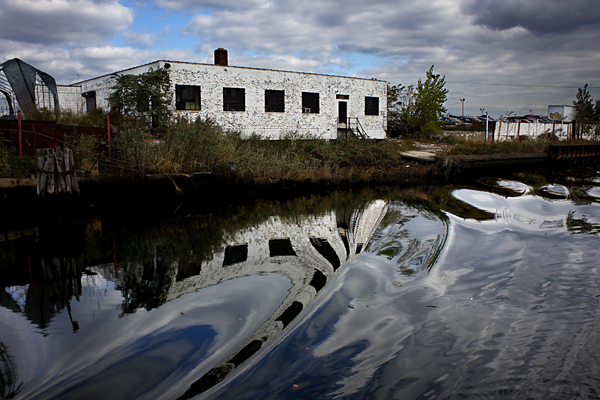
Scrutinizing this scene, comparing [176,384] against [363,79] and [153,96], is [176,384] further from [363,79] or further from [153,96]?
[363,79]

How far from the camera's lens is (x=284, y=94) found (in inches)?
939

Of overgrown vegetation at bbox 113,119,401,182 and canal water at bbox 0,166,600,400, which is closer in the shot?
canal water at bbox 0,166,600,400

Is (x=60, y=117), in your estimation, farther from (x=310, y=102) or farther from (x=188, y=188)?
(x=310, y=102)

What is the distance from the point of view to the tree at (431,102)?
34.8m

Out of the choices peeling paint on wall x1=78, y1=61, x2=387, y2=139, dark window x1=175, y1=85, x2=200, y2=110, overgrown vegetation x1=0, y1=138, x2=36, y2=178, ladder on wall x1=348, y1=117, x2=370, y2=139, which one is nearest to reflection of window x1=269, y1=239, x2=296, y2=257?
overgrown vegetation x1=0, y1=138, x2=36, y2=178

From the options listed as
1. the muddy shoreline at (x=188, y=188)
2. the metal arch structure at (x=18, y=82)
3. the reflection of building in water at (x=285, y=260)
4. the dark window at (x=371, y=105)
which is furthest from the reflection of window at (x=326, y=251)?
the dark window at (x=371, y=105)

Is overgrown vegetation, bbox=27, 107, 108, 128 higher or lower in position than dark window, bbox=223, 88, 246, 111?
lower

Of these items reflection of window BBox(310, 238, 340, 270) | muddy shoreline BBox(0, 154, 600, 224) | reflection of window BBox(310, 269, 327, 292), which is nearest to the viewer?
reflection of window BBox(310, 269, 327, 292)

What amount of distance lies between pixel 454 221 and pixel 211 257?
5.86m

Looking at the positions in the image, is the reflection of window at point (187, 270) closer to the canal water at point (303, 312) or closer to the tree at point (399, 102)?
A: the canal water at point (303, 312)

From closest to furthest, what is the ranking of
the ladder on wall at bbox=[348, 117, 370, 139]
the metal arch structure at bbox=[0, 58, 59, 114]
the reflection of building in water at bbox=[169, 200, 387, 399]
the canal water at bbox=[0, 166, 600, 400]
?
the canal water at bbox=[0, 166, 600, 400], the reflection of building in water at bbox=[169, 200, 387, 399], the metal arch structure at bbox=[0, 58, 59, 114], the ladder on wall at bbox=[348, 117, 370, 139]

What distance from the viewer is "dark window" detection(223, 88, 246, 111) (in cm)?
2205

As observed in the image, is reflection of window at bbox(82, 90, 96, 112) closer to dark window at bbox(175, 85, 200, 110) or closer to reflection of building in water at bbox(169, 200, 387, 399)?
dark window at bbox(175, 85, 200, 110)

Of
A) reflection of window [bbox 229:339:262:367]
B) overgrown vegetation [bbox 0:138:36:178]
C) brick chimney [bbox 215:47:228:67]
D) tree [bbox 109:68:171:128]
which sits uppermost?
brick chimney [bbox 215:47:228:67]
